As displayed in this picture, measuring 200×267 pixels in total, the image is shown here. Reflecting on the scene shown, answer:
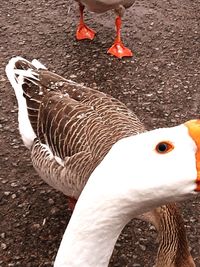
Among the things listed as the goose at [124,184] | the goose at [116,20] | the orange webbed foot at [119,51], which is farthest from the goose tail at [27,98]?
the orange webbed foot at [119,51]

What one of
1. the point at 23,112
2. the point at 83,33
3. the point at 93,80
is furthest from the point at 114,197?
the point at 83,33

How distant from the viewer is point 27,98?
312cm

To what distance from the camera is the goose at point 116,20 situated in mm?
4324

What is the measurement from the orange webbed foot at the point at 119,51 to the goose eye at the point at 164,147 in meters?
3.11

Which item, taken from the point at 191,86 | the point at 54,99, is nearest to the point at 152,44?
the point at 191,86

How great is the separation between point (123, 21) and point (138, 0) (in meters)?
0.43

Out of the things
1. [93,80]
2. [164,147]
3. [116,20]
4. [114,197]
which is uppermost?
[164,147]

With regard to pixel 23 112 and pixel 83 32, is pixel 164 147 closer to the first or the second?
pixel 23 112

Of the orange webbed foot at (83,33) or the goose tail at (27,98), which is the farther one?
the orange webbed foot at (83,33)

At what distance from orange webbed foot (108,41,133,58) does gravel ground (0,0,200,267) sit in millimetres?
67

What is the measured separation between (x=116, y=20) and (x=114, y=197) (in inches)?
127

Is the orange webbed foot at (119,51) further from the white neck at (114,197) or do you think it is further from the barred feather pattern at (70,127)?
the white neck at (114,197)

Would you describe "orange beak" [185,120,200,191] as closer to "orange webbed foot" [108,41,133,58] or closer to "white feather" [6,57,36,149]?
"white feather" [6,57,36,149]

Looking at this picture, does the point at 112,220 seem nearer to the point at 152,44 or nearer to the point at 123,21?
the point at 152,44
